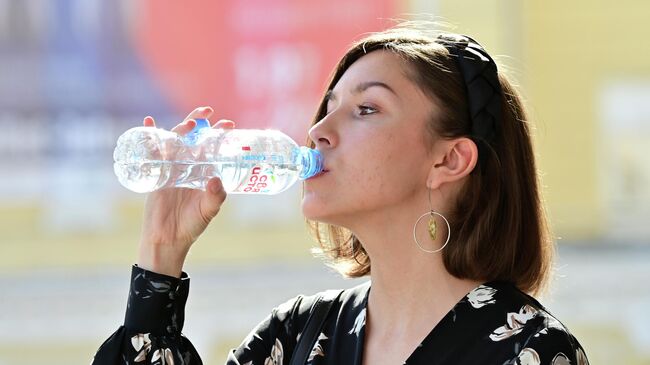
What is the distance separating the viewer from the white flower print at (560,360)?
1.54 meters

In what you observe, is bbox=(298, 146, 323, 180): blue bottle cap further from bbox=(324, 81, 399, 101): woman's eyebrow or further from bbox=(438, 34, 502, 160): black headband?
bbox=(438, 34, 502, 160): black headband

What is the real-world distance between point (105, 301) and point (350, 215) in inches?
176

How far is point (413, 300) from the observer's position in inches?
67.7

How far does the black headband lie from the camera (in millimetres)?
1709

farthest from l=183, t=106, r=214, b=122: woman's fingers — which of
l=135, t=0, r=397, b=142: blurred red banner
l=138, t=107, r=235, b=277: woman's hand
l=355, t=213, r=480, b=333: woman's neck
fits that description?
l=135, t=0, r=397, b=142: blurred red banner

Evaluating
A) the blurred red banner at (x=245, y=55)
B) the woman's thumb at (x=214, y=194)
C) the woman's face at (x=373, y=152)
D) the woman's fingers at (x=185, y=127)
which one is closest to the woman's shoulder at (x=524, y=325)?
the woman's face at (x=373, y=152)

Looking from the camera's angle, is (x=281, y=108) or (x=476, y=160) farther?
(x=281, y=108)

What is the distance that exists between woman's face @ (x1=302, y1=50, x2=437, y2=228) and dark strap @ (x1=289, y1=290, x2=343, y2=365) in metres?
0.19

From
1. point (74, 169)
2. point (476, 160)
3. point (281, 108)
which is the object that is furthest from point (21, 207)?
point (476, 160)

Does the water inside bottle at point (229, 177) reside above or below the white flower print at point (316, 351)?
above

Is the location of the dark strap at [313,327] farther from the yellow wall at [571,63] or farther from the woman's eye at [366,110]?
the yellow wall at [571,63]

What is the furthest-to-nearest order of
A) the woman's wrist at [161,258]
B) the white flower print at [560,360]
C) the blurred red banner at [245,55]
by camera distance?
the blurred red banner at [245,55] < the woman's wrist at [161,258] < the white flower print at [560,360]

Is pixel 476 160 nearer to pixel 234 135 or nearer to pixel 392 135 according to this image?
pixel 392 135

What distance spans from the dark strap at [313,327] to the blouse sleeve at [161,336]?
1.1 inches
